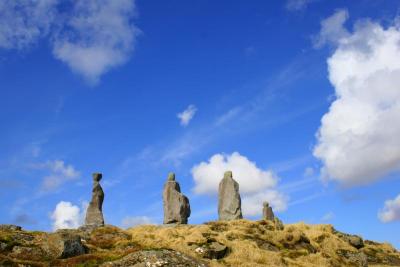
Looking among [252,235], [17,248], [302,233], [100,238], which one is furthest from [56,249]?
[302,233]

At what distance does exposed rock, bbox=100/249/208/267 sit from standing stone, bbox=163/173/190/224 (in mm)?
24444

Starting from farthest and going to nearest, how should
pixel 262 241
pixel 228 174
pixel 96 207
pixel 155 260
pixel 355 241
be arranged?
pixel 228 174 → pixel 96 207 → pixel 355 241 → pixel 262 241 → pixel 155 260

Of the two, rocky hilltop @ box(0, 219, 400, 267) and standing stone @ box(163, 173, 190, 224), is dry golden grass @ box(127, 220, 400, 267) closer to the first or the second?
rocky hilltop @ box(0, 219, 400, 267)

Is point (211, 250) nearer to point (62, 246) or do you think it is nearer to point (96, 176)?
point (62, 246)

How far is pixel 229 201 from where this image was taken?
2030 inches

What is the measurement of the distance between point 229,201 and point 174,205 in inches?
235

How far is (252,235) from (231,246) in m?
5.22

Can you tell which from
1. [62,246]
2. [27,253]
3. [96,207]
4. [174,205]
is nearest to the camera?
[62,246]

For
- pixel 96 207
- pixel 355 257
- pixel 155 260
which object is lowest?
pixel 155 260

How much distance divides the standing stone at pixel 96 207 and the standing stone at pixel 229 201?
12626 mm

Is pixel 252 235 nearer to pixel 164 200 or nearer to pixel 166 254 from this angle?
pixel 164 200

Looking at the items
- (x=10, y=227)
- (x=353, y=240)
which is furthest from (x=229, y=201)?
(x=10, y=227)

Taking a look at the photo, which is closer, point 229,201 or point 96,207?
point 96,207

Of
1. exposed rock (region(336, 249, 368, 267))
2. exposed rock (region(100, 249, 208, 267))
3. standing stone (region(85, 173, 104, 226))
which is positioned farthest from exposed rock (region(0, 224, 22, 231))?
exposed rock (region(336, 249, 368, 267))
